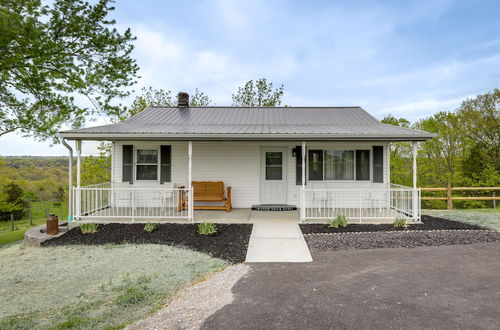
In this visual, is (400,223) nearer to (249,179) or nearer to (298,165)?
(298,165)

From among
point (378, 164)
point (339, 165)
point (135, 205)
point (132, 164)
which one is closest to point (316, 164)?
point (339, 165)

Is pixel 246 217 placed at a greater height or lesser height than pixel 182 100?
lesser

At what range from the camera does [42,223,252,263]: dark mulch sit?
5910 millimetres

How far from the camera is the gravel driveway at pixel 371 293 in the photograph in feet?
10.1

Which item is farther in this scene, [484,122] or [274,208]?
[484,122]

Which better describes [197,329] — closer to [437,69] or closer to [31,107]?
[31,107]

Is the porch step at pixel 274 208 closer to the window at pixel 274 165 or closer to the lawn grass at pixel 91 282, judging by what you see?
the window at pixel 274 165

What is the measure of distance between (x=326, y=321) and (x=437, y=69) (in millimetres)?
16603

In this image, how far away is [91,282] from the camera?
14.3ft

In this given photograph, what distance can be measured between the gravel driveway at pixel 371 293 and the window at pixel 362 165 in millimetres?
4520

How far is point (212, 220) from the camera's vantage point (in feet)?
26.8

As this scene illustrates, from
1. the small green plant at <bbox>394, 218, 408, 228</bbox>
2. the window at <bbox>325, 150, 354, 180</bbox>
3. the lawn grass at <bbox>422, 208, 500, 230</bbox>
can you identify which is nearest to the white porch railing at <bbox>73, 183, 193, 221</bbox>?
the window at <bbox>325, 150, 354, 180</bbox>

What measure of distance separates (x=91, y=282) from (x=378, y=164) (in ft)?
28.8

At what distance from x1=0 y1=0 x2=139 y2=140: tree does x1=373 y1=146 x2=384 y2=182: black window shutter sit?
825 centimetres
